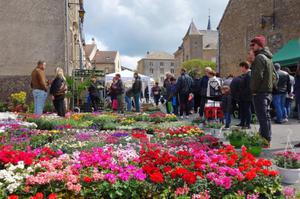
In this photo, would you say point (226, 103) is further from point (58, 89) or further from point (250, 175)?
point (250, 175)

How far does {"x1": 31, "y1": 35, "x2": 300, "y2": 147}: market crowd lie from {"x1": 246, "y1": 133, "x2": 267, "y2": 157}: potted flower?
50 cm

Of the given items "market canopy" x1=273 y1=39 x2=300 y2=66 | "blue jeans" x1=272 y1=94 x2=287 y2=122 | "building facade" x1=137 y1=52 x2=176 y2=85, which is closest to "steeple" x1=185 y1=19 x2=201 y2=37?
"building facade" x1=137 y1=52 x2=176 y2=85

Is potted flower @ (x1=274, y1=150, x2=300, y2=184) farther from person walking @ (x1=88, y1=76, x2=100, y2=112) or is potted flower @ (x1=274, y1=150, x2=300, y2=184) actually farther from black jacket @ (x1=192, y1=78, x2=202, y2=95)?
person walking @ (x1=88, y1=76, x2=100, y2=112)

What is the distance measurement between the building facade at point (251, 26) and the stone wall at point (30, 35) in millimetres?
13781

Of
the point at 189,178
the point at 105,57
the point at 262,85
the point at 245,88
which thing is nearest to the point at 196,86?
the point at 245,88

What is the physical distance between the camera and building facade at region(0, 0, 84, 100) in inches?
643

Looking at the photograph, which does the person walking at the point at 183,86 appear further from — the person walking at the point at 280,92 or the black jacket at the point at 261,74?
the black jacket at the point at 261,74

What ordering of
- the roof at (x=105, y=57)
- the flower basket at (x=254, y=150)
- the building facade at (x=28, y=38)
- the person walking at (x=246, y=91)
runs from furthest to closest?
the roof at (x=105, y=57) < the building facade at (x=28, y=38) < the person walking at (x=246, y=91) < the flower basket at (x=254, y=150)

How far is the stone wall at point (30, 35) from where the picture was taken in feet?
53.9

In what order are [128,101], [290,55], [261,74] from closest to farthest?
[261,74] < [290,55] < [128,101]

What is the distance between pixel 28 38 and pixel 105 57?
8137 cm

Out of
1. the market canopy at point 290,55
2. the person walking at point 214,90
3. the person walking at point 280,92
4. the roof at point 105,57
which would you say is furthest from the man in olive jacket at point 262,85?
the roof at point 105,57

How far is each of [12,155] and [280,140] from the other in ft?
19.3

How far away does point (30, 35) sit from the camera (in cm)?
1664
